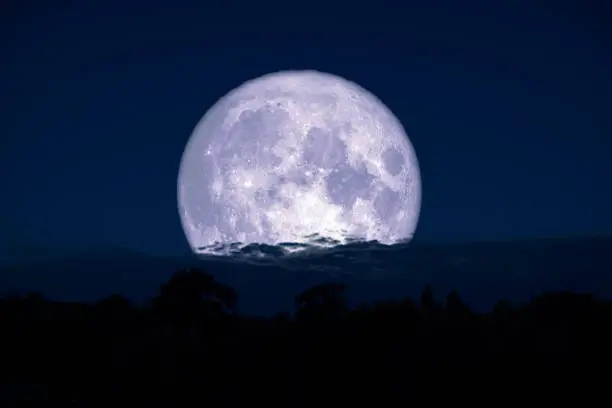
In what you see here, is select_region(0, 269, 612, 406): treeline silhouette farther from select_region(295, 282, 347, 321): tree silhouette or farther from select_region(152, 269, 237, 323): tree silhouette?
select_region(152, 269, 237, 323): tree silhouette

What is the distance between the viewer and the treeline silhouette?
69.2 feet

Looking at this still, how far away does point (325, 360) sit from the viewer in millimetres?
23484

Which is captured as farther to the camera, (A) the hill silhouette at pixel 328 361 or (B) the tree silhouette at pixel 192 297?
(B) the tree silhouette at pixel 192 297

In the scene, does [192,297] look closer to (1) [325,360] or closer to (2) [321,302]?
(2) [321,302]

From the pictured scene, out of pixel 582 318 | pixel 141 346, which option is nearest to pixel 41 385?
pixel 141 346

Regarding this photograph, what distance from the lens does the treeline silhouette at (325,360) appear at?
2108 centimetres

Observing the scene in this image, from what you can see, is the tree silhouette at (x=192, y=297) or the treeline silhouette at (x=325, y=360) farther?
the tree silhouette at (x=192, y=297)

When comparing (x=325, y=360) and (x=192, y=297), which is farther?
(x=192, y=297)

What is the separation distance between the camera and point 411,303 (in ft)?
98.9

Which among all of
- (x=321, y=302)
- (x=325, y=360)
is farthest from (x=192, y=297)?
(x=325, y=360)

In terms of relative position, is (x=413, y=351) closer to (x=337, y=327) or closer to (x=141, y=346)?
(x=337, y=327)

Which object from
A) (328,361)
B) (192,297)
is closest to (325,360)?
(328,361)

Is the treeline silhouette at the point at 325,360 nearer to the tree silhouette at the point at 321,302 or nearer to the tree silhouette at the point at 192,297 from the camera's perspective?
the tree silhouette at the point at 321,302

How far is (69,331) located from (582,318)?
18882 mm
